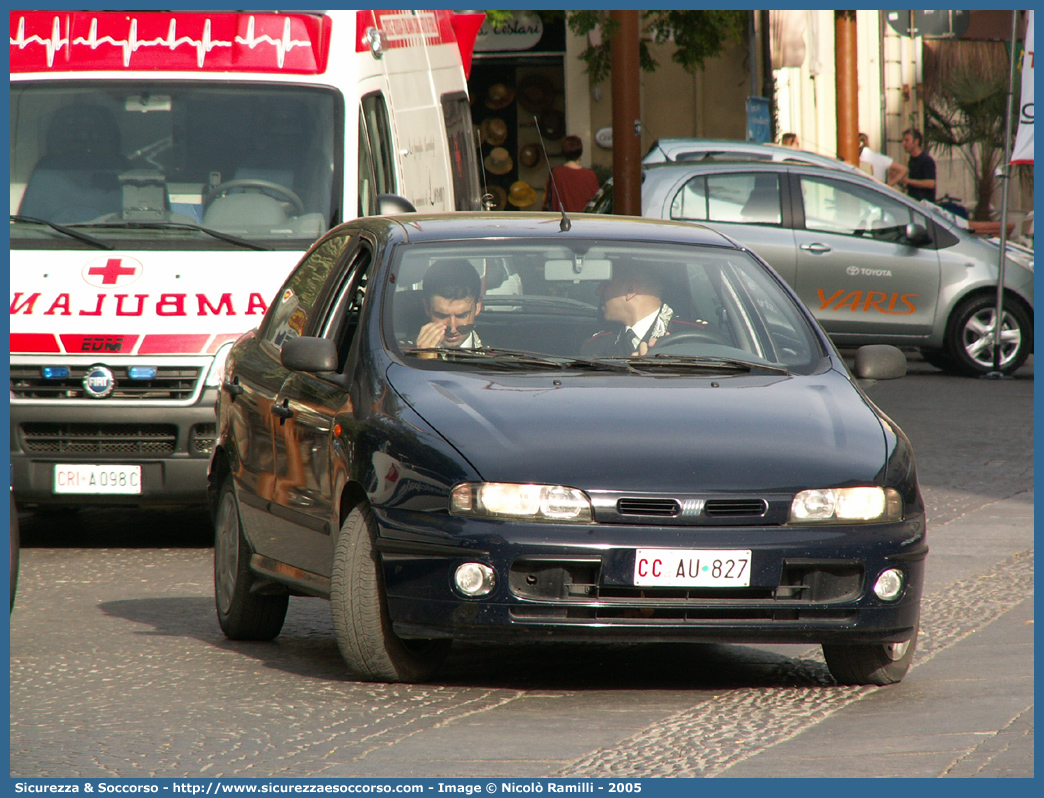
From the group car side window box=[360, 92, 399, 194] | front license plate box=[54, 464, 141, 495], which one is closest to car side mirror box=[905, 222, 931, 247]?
car side window box=[360, 92, 399, 194]

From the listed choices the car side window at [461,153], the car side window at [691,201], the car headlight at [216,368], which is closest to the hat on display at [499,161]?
the car side window at [691,201]

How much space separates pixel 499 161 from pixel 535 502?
1112 inches

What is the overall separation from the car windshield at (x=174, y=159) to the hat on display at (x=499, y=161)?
23.3 metres

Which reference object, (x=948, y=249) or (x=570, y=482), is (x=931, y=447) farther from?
(x=570, y=482)

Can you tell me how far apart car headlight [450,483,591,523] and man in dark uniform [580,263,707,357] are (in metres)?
1.11

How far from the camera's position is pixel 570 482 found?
18.2 ft

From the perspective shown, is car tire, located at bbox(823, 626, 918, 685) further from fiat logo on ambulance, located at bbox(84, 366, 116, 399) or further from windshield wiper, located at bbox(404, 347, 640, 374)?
fiat logo on ambulance, located at bbox(84, 366, 116, 399)

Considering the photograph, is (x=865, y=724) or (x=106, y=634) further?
(x=106, y=634)

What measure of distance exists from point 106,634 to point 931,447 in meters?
7.87

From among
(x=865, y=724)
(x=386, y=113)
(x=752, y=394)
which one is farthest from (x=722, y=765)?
(x=386, y=113)

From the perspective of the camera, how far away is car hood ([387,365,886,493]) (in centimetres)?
559

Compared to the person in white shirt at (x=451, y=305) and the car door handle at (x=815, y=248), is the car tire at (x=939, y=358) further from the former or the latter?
the person in white shirt at (x=451, y=305)

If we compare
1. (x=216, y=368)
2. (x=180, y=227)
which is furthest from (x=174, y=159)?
(x=216, y=368)

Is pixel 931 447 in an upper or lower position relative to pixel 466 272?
lower
